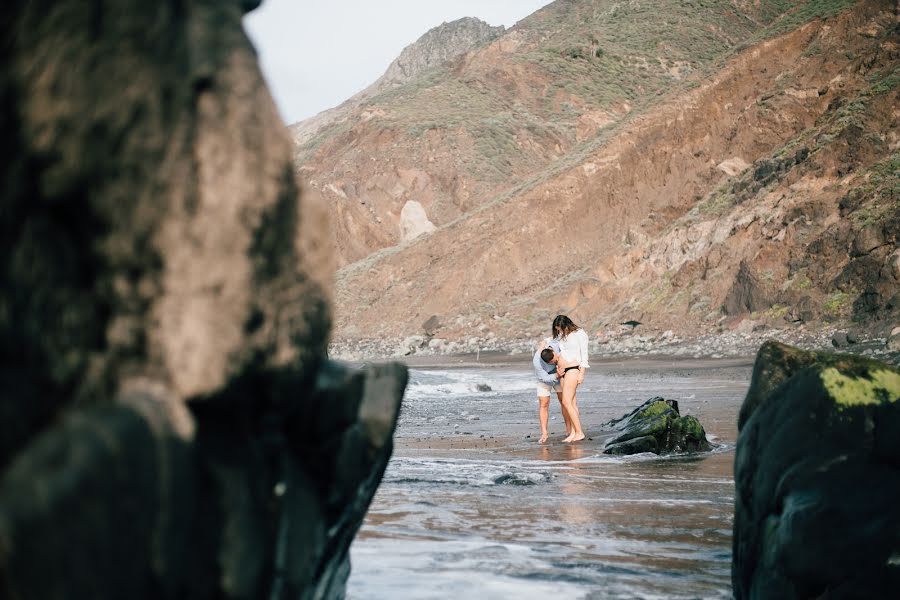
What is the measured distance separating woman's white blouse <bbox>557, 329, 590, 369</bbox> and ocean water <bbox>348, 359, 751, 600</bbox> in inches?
32.9

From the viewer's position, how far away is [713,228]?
31719 millimetres

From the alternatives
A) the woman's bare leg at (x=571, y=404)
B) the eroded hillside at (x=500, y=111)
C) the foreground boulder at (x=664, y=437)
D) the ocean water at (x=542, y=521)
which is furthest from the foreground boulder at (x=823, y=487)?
the eroded hillside at (x=500, y=111)

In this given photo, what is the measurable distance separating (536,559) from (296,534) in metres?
2.29

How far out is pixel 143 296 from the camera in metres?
1.85

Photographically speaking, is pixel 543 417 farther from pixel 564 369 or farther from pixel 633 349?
pixel 633 349

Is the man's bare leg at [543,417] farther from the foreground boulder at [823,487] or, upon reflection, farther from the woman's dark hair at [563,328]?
the foreground boulder at [823,487]

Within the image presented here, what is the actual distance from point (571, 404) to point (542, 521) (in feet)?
14.5

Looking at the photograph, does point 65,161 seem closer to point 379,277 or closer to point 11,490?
point 11,490

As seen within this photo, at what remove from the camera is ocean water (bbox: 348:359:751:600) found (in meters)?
4.04

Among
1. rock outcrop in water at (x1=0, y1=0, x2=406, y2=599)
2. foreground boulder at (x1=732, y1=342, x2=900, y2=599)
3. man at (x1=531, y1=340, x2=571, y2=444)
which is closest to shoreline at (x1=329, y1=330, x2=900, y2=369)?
man at (x1=531, y1=340, x2=571, y2=444)

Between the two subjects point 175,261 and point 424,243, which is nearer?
point 175,261

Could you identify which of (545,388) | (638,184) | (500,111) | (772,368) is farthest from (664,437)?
(500,111)

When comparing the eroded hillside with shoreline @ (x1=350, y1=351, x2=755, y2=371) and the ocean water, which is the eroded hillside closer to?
shoreline @ (x1=350, y1=351, x2=755, y2=371)

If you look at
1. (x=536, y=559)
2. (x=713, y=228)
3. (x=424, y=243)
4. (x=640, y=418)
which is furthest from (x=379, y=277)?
(x=536, y=559)
